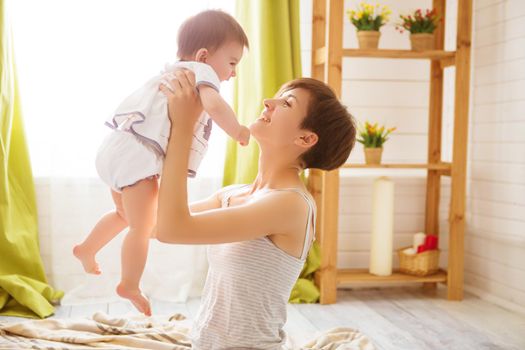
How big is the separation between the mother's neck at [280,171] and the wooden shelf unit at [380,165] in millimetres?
1603

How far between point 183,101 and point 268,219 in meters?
0.35

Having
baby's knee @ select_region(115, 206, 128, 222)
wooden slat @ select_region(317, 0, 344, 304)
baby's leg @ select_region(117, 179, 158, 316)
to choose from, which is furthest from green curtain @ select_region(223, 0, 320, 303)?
baby's leg @ select_region(117, 179, 158, 316)

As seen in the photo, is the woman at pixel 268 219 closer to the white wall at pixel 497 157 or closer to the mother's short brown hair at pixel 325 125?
the mother's short brown hair at pixel 325 125

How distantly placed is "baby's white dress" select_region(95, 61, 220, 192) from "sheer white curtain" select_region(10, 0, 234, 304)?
5.37ft

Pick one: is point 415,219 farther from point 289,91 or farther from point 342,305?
point 289,91

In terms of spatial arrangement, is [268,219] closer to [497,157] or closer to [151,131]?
[151,131]

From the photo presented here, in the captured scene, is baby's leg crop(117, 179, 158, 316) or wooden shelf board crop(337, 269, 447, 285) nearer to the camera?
baby's leg crop(117, 179, 158, 316)

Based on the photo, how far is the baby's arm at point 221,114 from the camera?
5.21 ft

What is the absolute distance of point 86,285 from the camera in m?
3.36

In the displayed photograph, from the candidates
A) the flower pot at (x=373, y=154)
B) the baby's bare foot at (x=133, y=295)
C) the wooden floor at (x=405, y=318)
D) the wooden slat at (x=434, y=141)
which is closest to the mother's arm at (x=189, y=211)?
the baby's bare foot at (x=133, y=295)

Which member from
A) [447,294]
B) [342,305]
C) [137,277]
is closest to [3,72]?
[137,277]

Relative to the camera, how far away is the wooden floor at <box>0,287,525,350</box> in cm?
277

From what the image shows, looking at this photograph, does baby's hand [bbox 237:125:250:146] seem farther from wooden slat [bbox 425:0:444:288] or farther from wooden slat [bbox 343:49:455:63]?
wooden slat [bbox 425:0:444:288]

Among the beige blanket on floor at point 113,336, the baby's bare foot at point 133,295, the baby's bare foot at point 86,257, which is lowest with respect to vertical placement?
the beige blanket on floor at point 113,336
